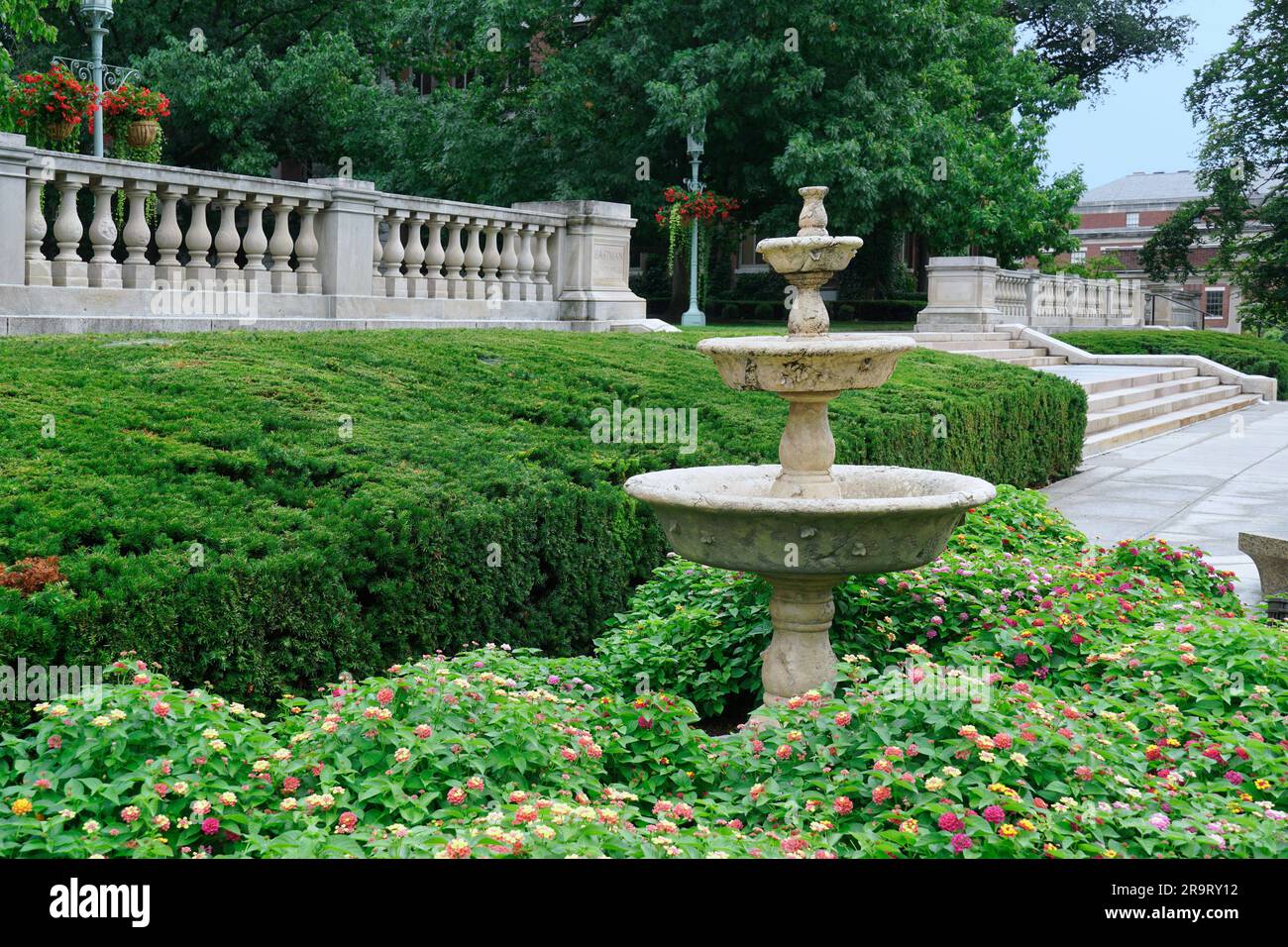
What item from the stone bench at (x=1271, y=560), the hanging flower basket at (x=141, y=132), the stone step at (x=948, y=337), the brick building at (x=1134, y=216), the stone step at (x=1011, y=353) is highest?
the brick building at (x=1134, y=216)

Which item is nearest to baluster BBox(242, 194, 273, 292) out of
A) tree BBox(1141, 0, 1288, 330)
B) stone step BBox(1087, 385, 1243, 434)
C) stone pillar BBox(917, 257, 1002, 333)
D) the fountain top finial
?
the fountain top finial

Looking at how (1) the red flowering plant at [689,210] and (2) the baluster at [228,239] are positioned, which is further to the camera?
(1) the red flowering plant at [689,210]

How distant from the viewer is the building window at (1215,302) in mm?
73688

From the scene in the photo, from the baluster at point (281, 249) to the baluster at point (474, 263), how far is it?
2.39 metres

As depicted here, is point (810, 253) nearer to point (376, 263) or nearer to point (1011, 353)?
point (376, 263)

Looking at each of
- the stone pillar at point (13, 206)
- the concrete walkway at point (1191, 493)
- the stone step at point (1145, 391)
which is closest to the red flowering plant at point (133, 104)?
the stone pillar at point (13, 206)

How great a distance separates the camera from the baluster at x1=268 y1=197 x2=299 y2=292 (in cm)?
1162

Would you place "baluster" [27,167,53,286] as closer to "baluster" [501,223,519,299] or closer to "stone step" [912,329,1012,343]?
"baluster" [501,223,519,299]

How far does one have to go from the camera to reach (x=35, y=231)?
947cm

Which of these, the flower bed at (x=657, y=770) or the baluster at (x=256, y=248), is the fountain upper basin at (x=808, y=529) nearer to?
the flower bed at (x=657, y=770)

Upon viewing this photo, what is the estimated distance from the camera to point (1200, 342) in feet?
96.9

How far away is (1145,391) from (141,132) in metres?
16.5

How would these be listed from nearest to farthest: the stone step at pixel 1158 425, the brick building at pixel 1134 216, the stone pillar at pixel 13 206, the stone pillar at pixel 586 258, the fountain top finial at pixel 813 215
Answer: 1. the fountain top finial at pixel 813 215
2. the stone pillar at pixel 13 206
3. the stone pillar at pixel 586 258
4. the stone step at pixel 1158 425
5. the brick building at pixel 1134 216
